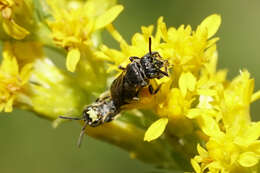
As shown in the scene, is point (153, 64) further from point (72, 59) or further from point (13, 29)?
point (13, 29)

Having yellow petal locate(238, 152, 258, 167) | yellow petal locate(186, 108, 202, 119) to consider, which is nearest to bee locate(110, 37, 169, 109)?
yellow petal locate(186, 108, 202, 119)

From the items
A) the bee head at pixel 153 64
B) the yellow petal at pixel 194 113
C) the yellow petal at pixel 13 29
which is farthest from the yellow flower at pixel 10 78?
the yellow petal at pixel 194 113

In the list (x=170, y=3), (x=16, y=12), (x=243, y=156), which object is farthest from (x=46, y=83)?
(x=170, y=3)

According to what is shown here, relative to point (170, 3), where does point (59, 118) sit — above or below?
below

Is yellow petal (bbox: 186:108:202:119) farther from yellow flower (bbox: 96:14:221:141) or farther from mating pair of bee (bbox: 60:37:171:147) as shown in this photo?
mating pair of bee (bbox: 60:37:171:147)

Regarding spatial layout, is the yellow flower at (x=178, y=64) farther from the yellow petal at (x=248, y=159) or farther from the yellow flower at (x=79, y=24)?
the yellow petal at (x=248, y=159)

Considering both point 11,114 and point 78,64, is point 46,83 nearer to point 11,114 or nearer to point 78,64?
point 78,64

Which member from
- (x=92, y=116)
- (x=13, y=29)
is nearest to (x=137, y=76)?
(x=92, y=116)
